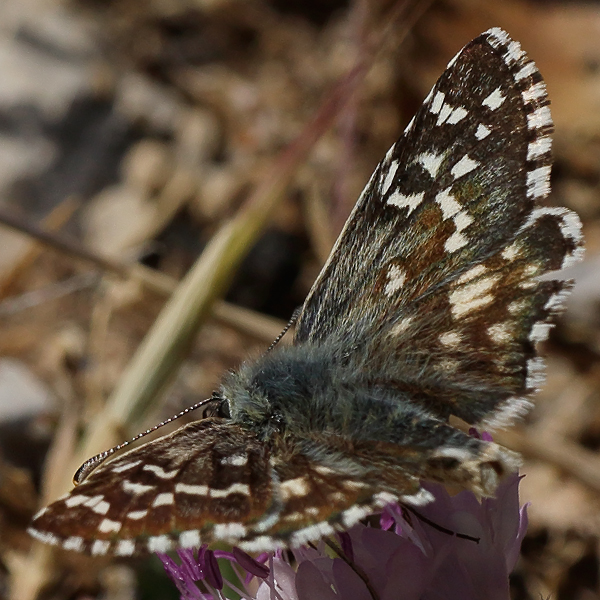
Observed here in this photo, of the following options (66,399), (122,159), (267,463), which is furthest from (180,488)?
(122,159)

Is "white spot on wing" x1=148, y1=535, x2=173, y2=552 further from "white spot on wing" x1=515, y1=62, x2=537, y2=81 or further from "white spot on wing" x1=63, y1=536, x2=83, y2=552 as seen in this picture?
"white spot on wing" x1=515, y1=62, x2=537, y2=81

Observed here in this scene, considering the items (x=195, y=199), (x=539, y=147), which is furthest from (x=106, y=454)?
(x=195, y=199)

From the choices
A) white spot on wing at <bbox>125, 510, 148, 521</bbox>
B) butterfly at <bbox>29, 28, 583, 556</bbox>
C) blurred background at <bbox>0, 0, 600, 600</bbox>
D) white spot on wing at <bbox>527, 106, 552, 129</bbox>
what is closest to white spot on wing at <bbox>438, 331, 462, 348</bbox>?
butterfly at <bbox>29, 28, 583, 556</bbox>

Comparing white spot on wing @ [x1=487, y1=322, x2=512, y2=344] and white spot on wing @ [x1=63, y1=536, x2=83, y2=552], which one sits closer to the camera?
white spot on wing @ [x1=63, y1=536, x2=83, y2=552]

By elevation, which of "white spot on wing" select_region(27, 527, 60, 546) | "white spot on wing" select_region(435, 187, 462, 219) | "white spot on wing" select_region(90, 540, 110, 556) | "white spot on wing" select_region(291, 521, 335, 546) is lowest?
"white spot on wing" select_region(27, 527, 60, 546)

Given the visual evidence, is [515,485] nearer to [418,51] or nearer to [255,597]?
[255,597]

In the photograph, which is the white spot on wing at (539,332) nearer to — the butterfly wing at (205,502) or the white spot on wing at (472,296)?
the white spot on wing at (472,296)
